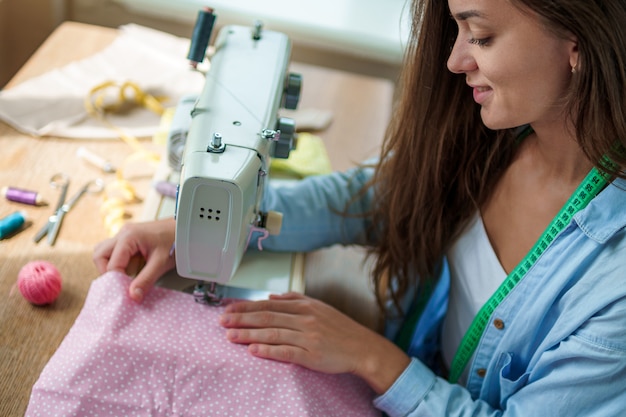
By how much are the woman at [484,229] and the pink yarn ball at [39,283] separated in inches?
3.3

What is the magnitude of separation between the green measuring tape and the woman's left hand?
5.4 inches

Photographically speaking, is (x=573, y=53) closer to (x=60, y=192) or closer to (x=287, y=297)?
(x=287, y=297)

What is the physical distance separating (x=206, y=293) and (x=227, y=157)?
294 millimetres

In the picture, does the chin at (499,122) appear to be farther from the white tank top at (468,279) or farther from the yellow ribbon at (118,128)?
the yellow ribbon at (118,128)

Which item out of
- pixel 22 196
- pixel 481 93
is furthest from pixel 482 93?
pixel 22 196

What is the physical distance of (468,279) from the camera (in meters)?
1.25

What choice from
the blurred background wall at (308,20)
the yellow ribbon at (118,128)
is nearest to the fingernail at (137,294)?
the yellow ribbon at (118,128)

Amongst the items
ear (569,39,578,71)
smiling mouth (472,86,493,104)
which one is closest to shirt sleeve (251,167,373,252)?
smiling mouth (472,86,493,104)

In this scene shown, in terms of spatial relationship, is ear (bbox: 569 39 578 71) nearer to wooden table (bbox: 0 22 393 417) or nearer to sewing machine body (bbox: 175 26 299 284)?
sewing machine body (bbox: 175 26 299 284)

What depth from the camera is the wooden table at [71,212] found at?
3.52 feet

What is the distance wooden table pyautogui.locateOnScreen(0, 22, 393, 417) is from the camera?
1.07 meters

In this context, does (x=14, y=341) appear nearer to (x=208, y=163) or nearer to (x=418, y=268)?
(x=208, y=163)

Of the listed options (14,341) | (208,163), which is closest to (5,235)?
(14,341)

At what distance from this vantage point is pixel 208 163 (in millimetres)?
898
